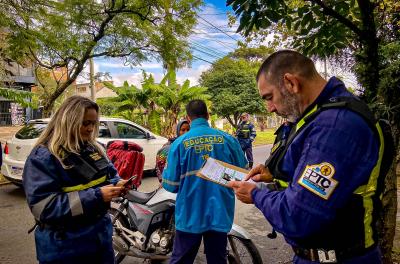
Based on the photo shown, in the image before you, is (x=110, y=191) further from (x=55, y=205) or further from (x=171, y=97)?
(x=171, y=97)

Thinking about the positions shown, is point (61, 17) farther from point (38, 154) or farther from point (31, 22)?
point (38, 154)

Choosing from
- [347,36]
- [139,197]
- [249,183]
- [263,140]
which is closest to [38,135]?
[139,197]

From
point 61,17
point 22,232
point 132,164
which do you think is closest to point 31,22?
point 61,17

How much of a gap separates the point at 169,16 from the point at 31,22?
4.23 meters

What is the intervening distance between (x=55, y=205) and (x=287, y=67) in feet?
4.96

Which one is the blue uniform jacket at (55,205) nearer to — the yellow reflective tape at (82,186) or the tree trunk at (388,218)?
the yellow reflective tape at (82,186)

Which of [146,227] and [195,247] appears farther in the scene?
[146,227]

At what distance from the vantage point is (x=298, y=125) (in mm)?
1672

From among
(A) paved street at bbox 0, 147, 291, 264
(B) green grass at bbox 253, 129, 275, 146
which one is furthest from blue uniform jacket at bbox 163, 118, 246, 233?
(B) green grass at bbox 253, 129, 275, 146

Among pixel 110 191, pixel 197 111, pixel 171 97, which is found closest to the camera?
pixel 110 191

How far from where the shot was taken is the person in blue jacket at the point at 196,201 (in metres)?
3.05

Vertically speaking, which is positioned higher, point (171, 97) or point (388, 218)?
point (171, 97)

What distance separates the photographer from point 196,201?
309cm

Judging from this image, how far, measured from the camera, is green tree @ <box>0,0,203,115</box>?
981 cm
